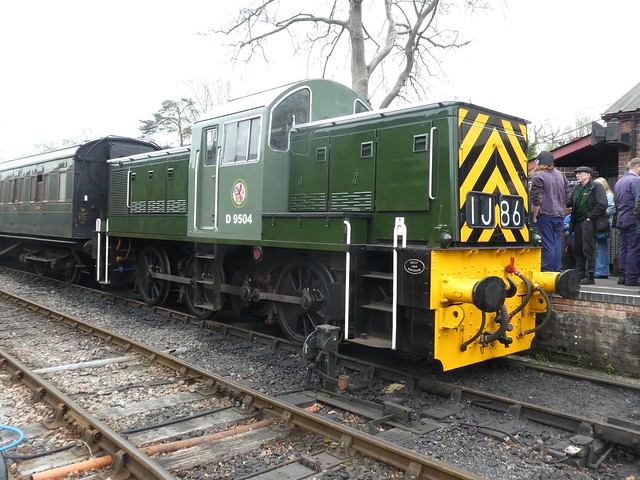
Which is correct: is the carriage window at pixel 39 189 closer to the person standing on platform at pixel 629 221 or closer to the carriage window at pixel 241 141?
the carriage window at pixel 241 141

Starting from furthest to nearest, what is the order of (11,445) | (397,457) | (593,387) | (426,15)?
(426,15), (593,387), (11,445), (397,457)

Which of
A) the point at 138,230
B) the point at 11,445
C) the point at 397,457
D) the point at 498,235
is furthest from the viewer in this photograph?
Result: the point at 138,230

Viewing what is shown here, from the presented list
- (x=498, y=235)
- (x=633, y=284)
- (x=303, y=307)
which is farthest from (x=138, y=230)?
(x=633, y=284)

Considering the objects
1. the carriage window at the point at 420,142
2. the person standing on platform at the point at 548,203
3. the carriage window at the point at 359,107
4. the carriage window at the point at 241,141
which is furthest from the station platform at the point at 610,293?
the carriage window at the point at 241,141

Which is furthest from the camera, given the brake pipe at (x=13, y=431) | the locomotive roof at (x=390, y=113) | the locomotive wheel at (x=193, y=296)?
the locomotive wheel at (x=193, y=296)

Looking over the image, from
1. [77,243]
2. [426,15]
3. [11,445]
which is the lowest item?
[11,445]

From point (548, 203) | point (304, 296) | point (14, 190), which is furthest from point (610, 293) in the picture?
point (14, 190)

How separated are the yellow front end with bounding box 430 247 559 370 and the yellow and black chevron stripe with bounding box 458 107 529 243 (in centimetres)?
23

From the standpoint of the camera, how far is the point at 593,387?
5.47 metres

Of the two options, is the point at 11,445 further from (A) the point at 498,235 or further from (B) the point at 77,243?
(B) the point at 77,243

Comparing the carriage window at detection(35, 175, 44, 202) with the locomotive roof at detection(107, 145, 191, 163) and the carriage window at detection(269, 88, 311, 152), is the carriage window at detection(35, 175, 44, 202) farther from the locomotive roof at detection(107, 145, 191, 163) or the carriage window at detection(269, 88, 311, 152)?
the carriage window at detection(269, 88, 311, 152)

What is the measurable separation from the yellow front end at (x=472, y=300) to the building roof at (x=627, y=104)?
622 cm

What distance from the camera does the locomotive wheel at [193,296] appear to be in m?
8.53

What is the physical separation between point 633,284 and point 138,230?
840cm
